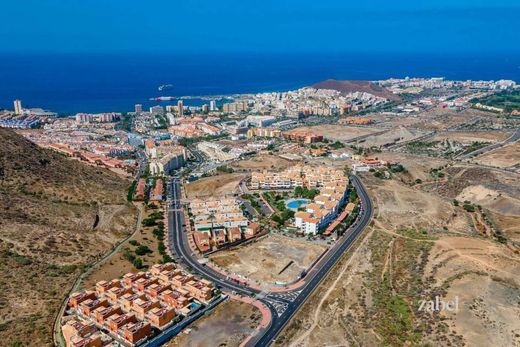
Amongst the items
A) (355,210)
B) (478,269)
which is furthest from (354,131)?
(478,269)

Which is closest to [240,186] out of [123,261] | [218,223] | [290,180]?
[290,180]

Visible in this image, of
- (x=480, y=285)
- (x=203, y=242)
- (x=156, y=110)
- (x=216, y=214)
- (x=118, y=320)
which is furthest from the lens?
(x=156, y=110)

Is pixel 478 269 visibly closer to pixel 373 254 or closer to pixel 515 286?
pixel 515 286

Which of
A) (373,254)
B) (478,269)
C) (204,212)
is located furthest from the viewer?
(204,212)

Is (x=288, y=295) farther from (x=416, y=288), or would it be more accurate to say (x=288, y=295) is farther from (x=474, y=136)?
(x=474, y=136)

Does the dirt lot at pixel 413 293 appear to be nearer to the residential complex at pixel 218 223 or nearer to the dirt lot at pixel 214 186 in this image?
the residential complex at pixel 218 223

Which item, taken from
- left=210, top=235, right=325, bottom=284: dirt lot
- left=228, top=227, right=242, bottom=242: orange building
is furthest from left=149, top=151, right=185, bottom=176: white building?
left=210, top=235, right=325, bottom=284: dirt lot
